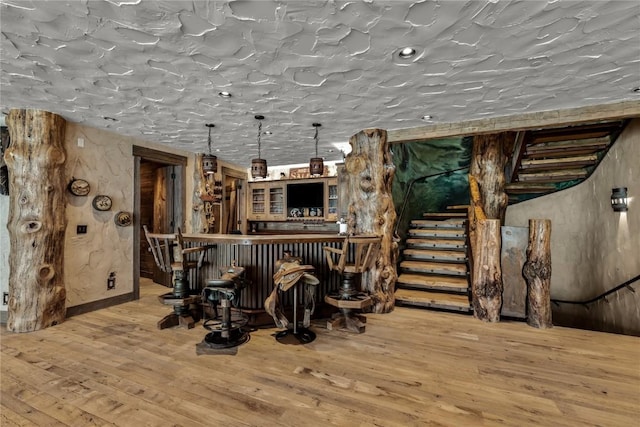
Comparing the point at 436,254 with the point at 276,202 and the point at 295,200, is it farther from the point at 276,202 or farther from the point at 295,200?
the point at 276,202

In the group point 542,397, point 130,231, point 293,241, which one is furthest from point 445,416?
point 130,231

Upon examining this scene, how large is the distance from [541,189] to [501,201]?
3.82 ft

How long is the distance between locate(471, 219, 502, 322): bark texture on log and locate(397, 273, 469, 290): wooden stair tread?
473mm

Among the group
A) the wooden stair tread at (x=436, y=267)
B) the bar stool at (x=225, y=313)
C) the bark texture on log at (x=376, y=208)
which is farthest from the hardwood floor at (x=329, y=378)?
the wooden stair tread at (x=436, y=267)

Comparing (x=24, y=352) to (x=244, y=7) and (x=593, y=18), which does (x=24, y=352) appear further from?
(x=593, y=18)

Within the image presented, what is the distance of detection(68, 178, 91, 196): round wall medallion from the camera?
3654mm

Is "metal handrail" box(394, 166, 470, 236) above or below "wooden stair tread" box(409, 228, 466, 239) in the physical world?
above

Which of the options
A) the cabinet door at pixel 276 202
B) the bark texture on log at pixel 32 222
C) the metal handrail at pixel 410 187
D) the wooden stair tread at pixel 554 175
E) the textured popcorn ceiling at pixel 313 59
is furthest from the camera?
the cabinet door at pixel 276 202

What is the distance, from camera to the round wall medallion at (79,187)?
144 inches

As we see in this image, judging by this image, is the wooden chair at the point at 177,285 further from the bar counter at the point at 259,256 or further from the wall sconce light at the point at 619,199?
the wall sconce light at the point at 619,199

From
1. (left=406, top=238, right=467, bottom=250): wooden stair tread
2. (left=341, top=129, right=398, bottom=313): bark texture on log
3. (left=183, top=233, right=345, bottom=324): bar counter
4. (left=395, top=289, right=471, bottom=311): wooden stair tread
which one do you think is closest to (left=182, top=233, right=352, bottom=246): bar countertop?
(left=183, top=233, right=345, bottom=324): bar counter

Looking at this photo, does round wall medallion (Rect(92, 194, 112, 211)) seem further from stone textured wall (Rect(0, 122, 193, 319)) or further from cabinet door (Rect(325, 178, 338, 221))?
cabinet door (Rect(325, 178, 338, 221))

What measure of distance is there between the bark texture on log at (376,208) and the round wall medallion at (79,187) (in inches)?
141

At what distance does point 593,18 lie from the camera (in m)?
1.76
